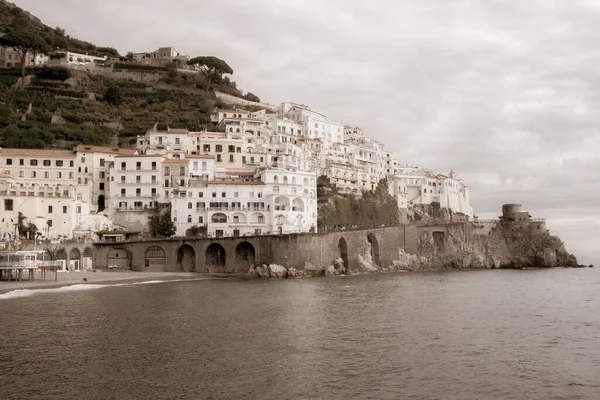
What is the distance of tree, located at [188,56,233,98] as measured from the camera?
4587 inches

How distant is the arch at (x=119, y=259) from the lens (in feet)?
220

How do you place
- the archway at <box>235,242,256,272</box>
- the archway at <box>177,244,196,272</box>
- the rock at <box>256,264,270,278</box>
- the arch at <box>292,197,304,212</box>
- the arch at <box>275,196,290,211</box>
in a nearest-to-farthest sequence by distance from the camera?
1. the rock at <box>256,264,270,278</box>
2. the archway at <box>235,242,256,272</box>
3. the archway at <box>177,244,196,272</box>
4. the arch at <box>275,196,290,211</box>
5. the arch at <box>292,197,304,212</box>

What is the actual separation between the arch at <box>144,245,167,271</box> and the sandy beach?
88.8 inches

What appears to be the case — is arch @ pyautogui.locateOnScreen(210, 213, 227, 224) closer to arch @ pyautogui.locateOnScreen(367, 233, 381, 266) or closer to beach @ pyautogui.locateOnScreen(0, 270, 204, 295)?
beach @ pyautogui.locateOnScreen(0, 270, 204, 295)

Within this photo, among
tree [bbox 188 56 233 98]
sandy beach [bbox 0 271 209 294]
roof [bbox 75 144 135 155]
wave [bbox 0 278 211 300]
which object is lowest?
wave [bbox 0 278 211 300]

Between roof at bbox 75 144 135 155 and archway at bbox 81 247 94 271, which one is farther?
roof at bbox 75 144 135 155

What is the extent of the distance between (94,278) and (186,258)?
14341 millimetres

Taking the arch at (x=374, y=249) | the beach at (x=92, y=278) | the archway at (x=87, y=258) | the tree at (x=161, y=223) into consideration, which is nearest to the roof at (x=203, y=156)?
the tree at (x=161, y=223)

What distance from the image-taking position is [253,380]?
20469mm

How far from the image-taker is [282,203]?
243 feet

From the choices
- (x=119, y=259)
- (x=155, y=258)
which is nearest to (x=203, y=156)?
(x=155, y=258)

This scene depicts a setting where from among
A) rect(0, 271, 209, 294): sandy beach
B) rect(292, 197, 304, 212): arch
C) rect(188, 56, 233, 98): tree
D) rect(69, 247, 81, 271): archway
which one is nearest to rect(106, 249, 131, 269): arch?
rect(0, 271, 209, 294): sandy beach

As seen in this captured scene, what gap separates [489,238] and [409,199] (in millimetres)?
25971

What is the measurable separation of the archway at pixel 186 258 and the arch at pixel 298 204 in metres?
15.6
